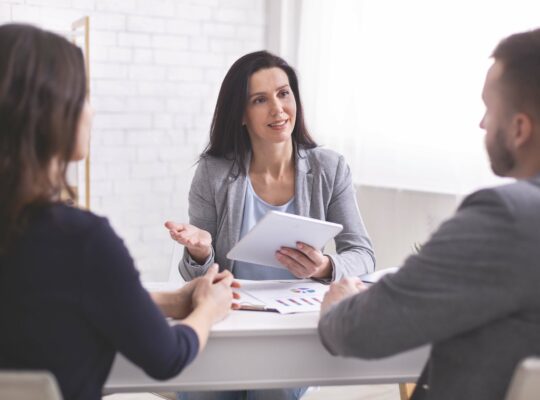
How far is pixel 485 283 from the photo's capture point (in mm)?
1157

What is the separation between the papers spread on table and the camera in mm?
1706

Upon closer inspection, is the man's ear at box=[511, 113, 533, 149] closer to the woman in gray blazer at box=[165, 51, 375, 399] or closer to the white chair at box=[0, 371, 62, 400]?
the white chair at box=[0, 371, 62, 400]

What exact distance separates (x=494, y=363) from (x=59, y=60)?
0.86 m

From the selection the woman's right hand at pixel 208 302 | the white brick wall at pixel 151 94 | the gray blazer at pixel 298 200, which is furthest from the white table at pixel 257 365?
the white brick wall at pixel 151 94

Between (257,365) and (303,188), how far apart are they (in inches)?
37.8

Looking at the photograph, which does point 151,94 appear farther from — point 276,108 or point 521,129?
point 521,129

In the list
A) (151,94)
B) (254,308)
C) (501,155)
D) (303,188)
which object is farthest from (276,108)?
(151,94)

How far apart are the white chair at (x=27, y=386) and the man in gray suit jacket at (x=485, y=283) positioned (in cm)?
52

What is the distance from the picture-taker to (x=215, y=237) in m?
2.42

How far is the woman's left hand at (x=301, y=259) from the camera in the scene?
6.43ft

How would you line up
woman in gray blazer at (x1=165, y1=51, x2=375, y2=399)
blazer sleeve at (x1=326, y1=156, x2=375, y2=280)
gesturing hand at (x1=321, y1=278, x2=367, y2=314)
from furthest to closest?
woman in gray blazer at (x1=165, y1=51, x2=375, y2=399) < blazer sleeve at (x1=326, y1=156, x2=375, y2=280) < gesturing hand at (x1=321, y1=278, x2=367, y2=314)

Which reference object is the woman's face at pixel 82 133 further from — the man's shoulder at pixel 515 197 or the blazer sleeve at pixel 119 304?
the man's shoulder at pixel 515 197

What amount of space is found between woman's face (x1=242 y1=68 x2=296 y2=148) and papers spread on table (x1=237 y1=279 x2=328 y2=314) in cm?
62

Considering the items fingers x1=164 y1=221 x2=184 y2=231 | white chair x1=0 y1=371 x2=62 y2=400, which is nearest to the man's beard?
white chair x1=0 y1=371 x2=62 y2=400
